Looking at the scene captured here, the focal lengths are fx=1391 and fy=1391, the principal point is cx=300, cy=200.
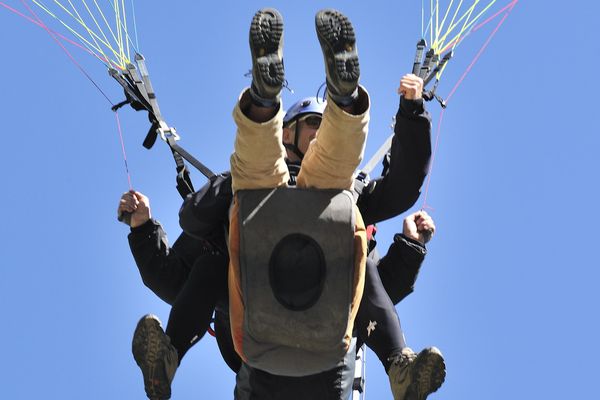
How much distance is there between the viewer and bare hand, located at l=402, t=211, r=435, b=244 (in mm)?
9938

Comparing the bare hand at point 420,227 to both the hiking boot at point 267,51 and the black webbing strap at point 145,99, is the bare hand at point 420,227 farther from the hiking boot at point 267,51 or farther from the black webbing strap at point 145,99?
the hiking boot at point 267,51

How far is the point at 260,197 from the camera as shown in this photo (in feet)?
28.3

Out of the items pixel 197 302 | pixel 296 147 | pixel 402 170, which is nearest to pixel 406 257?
pixel 402 170

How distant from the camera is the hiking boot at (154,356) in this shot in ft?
28.7

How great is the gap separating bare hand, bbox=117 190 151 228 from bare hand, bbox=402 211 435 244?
1.84 metres

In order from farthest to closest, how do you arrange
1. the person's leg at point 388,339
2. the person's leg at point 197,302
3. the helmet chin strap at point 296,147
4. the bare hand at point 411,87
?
the helmet chin strap at point 296,147 → the person's leg at point 197,302 → the bare hand at point 411,87 → the person's leg at point 388,339

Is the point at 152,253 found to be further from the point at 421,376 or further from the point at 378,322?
the point at 421,376

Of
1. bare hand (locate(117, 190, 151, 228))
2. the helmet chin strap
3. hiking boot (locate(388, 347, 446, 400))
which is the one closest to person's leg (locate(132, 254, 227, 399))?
bare hand (locate(117, 190, 151, 228))

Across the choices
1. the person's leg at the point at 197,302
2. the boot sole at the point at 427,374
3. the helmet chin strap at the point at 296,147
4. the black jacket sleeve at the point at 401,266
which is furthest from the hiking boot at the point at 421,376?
the helmet chin strap at the point at 296,147

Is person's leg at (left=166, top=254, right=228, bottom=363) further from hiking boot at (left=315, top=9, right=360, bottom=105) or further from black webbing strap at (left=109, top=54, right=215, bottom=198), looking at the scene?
hiking boot at (left=315, top=9, right=360, bottom=105)

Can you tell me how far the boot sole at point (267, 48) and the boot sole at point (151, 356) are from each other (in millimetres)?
1702

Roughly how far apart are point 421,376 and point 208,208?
68.7 inches

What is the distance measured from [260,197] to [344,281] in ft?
2.53

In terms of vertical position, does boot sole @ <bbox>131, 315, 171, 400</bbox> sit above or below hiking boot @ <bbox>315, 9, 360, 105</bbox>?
below
